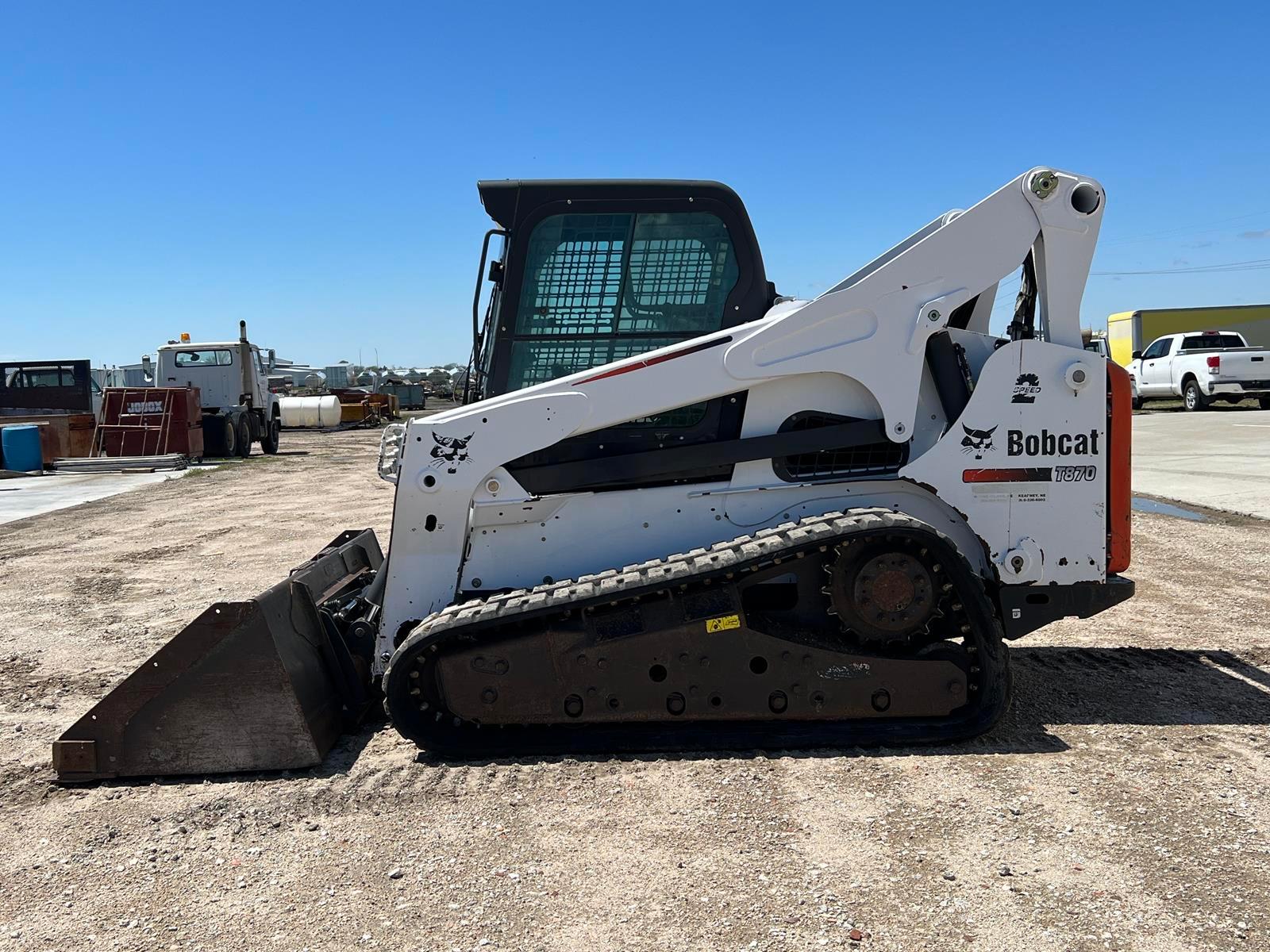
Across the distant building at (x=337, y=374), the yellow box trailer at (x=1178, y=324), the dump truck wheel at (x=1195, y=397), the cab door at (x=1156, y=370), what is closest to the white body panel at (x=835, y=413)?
the dump truck wheel at (x=1195, y=397)

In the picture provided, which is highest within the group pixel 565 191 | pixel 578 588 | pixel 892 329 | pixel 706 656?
pixel 565 191

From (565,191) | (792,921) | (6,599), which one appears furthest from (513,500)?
(6,599)

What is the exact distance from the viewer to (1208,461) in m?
15.2

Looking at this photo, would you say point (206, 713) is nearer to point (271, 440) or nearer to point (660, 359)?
point (660, 359)

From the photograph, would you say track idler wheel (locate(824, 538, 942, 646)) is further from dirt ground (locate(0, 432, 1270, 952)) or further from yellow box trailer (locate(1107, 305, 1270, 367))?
yellow box trailer (locate(1107, 305, 1270, 367))

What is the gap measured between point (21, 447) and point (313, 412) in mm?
16445

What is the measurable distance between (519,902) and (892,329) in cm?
289

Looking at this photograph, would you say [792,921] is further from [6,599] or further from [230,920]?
[6,599]

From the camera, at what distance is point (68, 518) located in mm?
13562

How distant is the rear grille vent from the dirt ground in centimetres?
126

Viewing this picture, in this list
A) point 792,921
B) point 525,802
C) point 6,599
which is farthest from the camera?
point 6,599

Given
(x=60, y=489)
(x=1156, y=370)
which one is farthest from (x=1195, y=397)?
(x=60, y=489)

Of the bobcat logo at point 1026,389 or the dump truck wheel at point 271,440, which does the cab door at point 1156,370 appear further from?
the bobcat logo at point 1026,389

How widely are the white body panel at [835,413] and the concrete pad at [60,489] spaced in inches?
436
